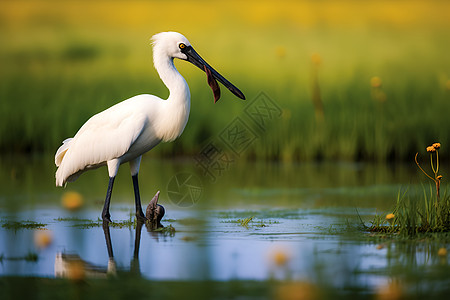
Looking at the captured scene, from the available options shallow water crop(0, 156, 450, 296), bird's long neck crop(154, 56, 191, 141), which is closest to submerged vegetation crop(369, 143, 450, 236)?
shallow water crop(0, 156, 450, 296)

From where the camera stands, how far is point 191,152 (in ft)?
53.3

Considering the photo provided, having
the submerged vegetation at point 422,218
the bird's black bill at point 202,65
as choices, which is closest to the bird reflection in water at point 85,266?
the submerged vegetation at point 422,218

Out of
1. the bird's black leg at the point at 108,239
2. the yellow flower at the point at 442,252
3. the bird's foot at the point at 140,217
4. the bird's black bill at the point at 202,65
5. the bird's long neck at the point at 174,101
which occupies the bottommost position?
the yellow flower at the point at 442,252

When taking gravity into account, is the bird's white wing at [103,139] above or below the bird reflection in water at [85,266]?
above

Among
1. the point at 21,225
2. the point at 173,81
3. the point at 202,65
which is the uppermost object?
the point at 202,65

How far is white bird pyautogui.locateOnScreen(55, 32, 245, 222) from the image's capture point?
8.91 m

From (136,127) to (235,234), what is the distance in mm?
1893

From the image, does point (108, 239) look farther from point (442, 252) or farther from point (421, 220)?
point (442, 252)

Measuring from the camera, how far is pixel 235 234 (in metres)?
7.72

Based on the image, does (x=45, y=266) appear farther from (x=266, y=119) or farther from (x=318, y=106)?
(x=318, y=106)

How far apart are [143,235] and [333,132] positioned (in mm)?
8776

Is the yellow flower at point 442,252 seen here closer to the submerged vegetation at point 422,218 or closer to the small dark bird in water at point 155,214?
the submerged vegetation at point 422,218

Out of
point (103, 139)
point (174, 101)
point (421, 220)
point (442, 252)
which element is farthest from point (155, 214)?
point (442, 252)

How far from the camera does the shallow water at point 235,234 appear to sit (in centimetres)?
579
